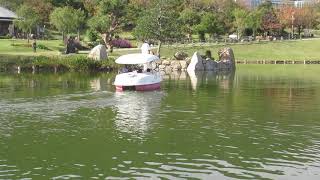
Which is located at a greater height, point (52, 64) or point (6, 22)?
point (6, 22)

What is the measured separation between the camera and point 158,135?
80.1ft

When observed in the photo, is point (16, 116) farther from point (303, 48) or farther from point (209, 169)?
point (303, 48)

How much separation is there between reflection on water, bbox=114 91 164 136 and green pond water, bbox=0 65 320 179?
52mm

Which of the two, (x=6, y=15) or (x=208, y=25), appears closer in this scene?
(x=6, y=15)

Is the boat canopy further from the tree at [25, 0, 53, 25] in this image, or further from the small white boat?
the tree at [25, 0, 53, 25]

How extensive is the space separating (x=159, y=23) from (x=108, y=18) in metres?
9.51

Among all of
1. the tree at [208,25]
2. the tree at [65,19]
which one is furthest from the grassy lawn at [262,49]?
the tree at [208,25]

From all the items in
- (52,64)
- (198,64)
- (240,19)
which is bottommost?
(198,64)

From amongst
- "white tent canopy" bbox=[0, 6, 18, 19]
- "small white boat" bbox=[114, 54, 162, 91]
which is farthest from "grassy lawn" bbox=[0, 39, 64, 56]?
"small white boat" bbox=[114, 54, 162, 91]

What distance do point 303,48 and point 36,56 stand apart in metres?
62.5

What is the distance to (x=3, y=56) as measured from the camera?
7206 cm

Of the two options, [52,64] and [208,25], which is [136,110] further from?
[208,25]

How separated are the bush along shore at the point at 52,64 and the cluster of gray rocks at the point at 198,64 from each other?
8933mm

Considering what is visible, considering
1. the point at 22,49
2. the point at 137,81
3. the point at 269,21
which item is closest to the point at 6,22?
the point at 22,49
